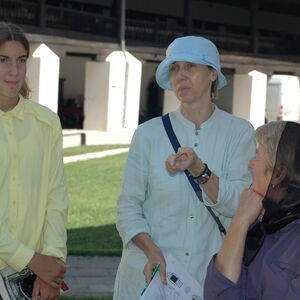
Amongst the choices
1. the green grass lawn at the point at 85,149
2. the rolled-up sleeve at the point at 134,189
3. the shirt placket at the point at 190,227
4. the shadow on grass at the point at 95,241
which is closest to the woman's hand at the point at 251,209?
the shirt placket at the point at 190,227

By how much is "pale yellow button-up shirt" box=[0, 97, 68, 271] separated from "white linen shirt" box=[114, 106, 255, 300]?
0.95ft

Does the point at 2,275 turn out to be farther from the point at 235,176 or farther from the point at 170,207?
the point at 235,176

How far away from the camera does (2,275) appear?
2793 mm

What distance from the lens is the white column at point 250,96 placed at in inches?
1041

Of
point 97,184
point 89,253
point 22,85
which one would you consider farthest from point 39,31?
point 22,85

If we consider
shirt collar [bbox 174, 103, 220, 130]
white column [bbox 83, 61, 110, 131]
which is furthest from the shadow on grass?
white column [bbox 83, 61, 110, 131]

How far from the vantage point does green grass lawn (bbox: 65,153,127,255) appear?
758cm

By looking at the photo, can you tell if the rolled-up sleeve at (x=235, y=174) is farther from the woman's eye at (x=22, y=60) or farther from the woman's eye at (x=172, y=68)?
the woman's eye at (x=22, y=60)

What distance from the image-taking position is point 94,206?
1018cm

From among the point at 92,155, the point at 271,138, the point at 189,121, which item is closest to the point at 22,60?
the point at 189,121

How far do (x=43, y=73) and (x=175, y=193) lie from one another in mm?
16920

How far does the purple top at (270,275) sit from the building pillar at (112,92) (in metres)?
19.5

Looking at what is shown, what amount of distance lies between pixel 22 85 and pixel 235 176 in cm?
99

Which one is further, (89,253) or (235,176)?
(89,253)
